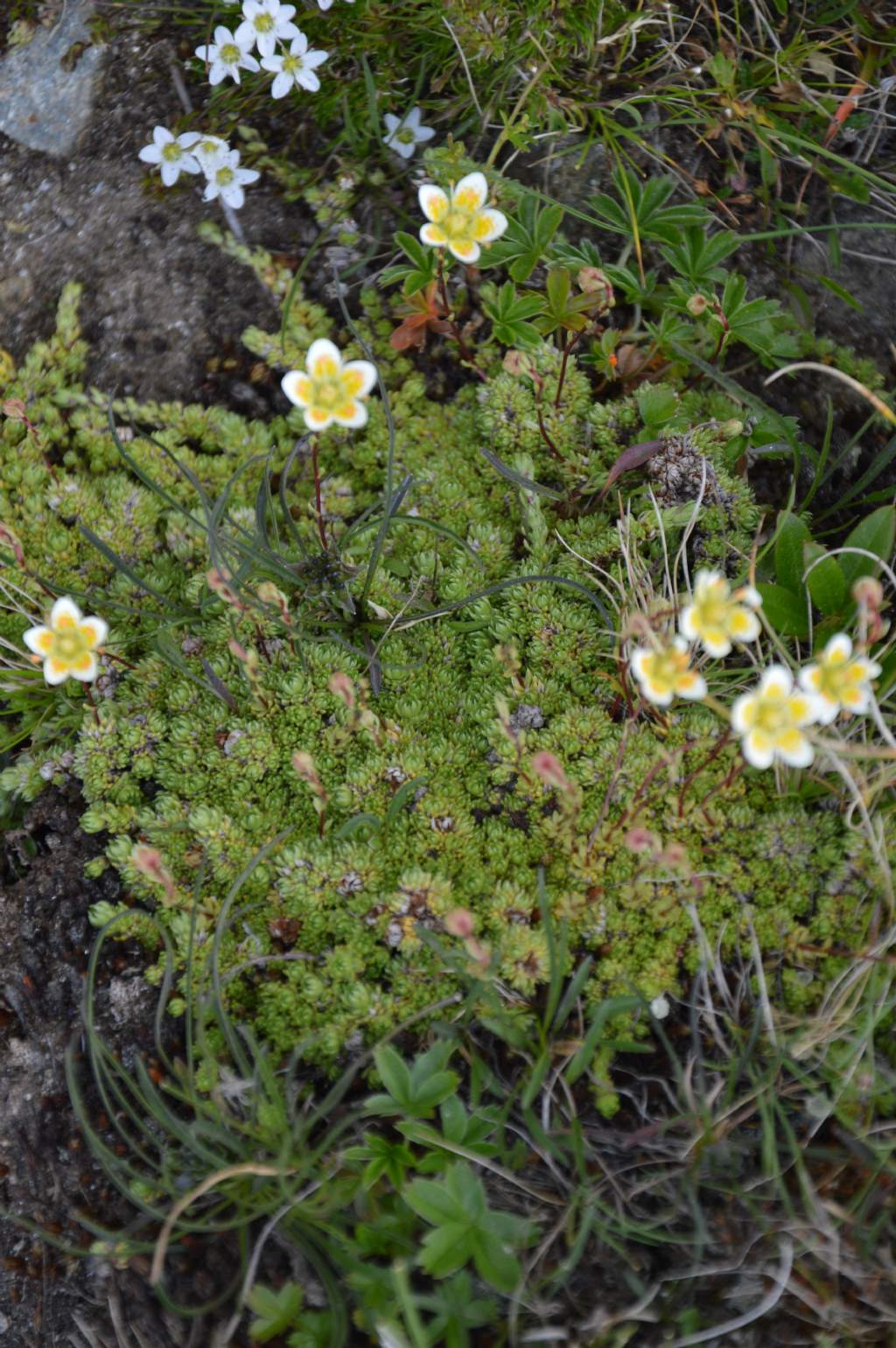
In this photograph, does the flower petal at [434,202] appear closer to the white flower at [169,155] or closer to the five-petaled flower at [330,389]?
the five-petaled flower at [330,389]

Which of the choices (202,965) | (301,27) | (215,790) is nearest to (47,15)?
(301,27)

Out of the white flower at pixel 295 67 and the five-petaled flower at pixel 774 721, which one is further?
the white flower at pixel 295 67

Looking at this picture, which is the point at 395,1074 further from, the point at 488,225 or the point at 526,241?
the point at 526,241

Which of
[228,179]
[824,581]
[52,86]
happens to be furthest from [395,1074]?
[52,86]

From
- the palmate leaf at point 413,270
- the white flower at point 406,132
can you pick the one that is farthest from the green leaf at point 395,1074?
the white flower at point 406,132

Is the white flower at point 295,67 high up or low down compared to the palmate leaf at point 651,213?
up

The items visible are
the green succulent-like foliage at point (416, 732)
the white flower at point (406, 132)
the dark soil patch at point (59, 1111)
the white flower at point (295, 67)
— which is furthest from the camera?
the white flower at point (406, 132)

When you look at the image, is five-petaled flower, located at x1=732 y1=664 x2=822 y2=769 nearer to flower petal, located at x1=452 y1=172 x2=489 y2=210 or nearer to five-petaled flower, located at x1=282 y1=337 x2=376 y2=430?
five-petaled flower, located at x1=282 y1=337 x2=376 y2=430

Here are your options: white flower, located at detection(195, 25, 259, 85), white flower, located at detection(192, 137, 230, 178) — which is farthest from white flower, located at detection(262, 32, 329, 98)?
white flower, located at detection(192, 137, 230, 178)
